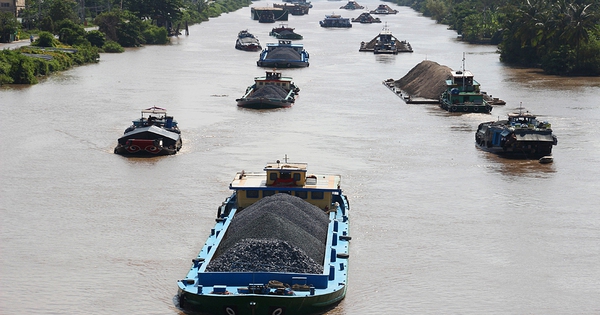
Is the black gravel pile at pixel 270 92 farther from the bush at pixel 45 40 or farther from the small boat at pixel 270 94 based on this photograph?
the bush at pixel 45 40

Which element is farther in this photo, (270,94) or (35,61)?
(35,61)

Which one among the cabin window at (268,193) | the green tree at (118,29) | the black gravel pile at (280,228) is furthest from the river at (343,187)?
the green tree at (118,29)

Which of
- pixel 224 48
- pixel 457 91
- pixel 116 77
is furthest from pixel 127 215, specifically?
pixel 224 48

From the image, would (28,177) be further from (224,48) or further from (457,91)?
(224,48)

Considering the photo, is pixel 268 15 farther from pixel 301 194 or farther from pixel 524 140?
pixel 301 194

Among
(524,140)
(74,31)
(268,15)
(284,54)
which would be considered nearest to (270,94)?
(524,140)

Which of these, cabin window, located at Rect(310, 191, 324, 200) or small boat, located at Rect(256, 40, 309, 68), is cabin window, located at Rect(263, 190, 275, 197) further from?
small boat, located at Rect(256, 40, 309, 68)

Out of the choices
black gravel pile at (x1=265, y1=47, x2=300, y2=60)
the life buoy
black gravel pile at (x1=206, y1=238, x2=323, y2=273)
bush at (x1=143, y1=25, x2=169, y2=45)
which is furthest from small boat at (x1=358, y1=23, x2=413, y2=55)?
black gravel pile at (x1=206, y1=238, x2=323, y2=273)
